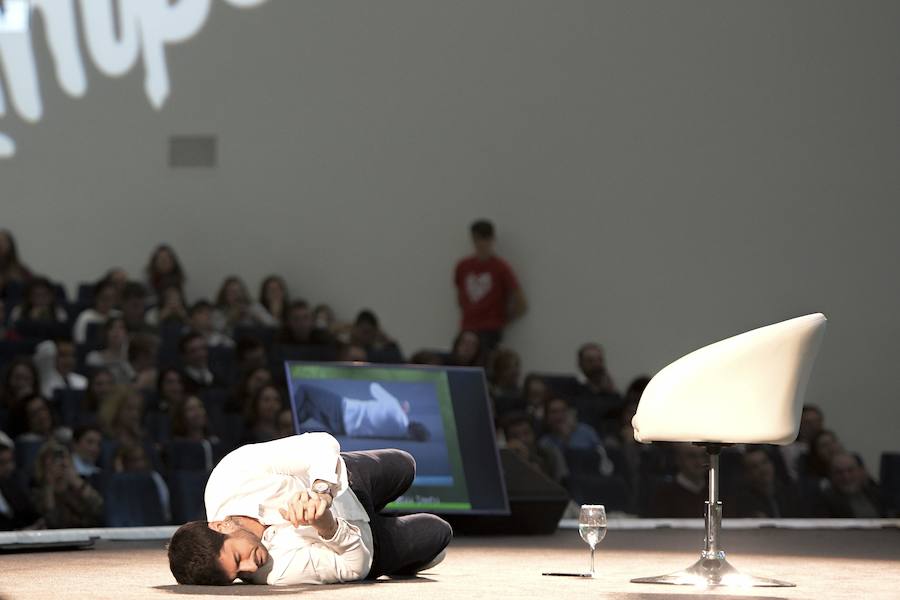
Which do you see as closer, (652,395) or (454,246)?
(652,395)

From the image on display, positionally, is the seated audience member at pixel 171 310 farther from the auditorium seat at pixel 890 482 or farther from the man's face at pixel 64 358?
the auditorium seat at pixel 890 482

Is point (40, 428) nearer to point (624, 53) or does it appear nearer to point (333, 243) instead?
point (333, 243)

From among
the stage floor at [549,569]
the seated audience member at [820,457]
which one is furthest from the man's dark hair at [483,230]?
the stage floor at [549,569]

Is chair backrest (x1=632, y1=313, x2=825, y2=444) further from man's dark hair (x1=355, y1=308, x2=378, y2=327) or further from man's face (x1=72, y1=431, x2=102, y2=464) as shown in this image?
man's dark hair (x1=355, y1=308, x2=378, y2=327)

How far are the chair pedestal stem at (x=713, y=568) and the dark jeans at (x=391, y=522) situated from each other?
56cm

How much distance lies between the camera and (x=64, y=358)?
7555 millimetres

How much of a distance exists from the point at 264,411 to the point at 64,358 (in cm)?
128

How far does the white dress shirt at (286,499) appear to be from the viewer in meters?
3.39

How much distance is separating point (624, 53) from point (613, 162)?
0.68 meters

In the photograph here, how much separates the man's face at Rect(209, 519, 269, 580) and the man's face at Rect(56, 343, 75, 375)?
4.37m

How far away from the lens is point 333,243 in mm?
10203

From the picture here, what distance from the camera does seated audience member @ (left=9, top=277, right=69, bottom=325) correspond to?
830 cm

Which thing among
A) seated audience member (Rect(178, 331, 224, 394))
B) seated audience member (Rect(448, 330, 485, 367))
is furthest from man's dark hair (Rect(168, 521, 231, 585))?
seated audience member (Rect(448, 330, 485, 367))

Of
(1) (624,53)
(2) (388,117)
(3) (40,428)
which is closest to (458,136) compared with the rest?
(2) (388,117)
